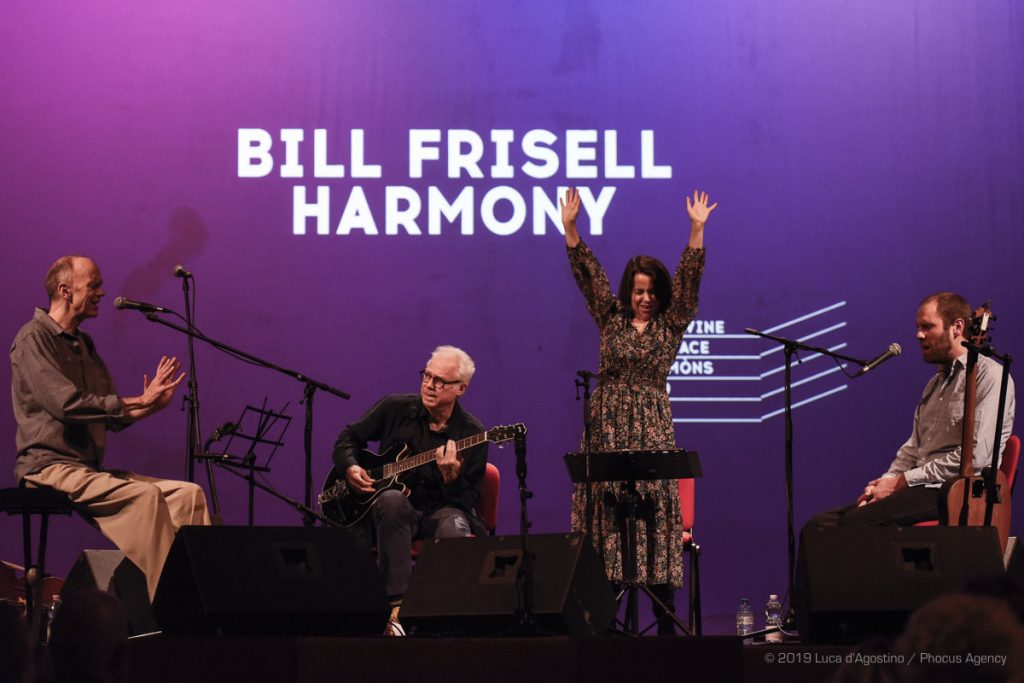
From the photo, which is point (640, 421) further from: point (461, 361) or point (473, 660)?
point (473, 660)

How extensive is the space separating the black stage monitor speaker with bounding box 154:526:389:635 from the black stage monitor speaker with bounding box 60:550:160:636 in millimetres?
1115

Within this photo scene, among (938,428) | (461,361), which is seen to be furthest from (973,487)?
(461,361)

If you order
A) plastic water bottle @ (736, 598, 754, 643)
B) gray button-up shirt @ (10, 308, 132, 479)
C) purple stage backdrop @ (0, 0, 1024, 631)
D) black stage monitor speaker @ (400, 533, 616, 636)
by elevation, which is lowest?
plastic water bottle @ (736, 598, 754, 643)

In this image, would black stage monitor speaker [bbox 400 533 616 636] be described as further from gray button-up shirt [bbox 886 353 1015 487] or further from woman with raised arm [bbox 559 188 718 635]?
gray button-up shirt [bbox 886 353 1015 487]

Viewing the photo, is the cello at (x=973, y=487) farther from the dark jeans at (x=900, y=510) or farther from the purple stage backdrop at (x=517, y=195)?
the purple stage backdrop at (x=517, y=195)

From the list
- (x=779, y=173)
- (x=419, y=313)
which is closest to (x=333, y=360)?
(x=419, y=313)

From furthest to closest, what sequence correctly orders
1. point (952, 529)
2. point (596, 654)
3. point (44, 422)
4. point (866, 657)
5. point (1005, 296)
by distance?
point (1005, 296) → point (44, 422) → point (952, 529) → point (596, 654) → point (866, 657)

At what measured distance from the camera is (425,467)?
4.77 m

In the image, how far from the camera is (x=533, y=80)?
5984 mm

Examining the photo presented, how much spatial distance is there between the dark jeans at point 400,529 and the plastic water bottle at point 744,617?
5.46ft

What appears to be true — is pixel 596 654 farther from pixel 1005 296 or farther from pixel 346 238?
pixel 1005 296

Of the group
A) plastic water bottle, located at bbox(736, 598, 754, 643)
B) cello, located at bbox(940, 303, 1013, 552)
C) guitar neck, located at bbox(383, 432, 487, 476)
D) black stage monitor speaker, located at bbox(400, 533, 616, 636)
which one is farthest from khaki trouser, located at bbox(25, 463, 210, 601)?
cello, located at bbox(940, 303, 1013, 552)

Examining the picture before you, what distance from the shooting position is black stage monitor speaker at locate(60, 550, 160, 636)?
427 centimetres

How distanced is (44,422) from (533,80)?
2.86 meters
